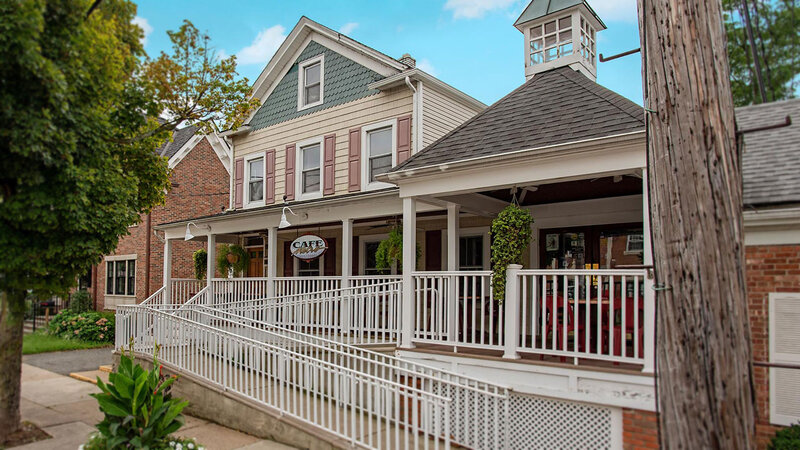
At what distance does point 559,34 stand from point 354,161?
5281mm

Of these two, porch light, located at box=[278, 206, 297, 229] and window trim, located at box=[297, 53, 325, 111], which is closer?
porch light, located at box=[278, 206, 297, 229]

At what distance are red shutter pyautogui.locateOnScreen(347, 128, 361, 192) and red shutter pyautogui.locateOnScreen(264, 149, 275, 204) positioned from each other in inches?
115

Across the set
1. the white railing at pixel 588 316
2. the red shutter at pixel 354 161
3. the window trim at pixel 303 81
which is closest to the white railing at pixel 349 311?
the white railing at pixel 588 316

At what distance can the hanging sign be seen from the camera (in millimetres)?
11281

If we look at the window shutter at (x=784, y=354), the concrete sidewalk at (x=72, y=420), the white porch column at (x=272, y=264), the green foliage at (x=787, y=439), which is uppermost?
the white porch column at (x=272, y=264)

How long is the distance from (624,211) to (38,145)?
8486 millimetres

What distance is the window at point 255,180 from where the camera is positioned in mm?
15016

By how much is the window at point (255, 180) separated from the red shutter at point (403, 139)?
5079 mm

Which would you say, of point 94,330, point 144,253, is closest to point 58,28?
point 94,330

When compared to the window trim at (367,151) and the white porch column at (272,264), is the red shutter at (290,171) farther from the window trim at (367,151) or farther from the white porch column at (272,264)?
the window trim at (367,151)

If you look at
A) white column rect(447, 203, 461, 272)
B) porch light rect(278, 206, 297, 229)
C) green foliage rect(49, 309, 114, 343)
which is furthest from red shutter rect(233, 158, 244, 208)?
white column rect(447, 203, 461, 272)

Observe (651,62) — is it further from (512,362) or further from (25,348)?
(25,348)

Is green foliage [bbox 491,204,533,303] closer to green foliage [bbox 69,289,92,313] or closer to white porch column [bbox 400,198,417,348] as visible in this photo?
white porch column [bbox 400,198,417,348]

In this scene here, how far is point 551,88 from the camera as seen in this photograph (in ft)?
29.2
